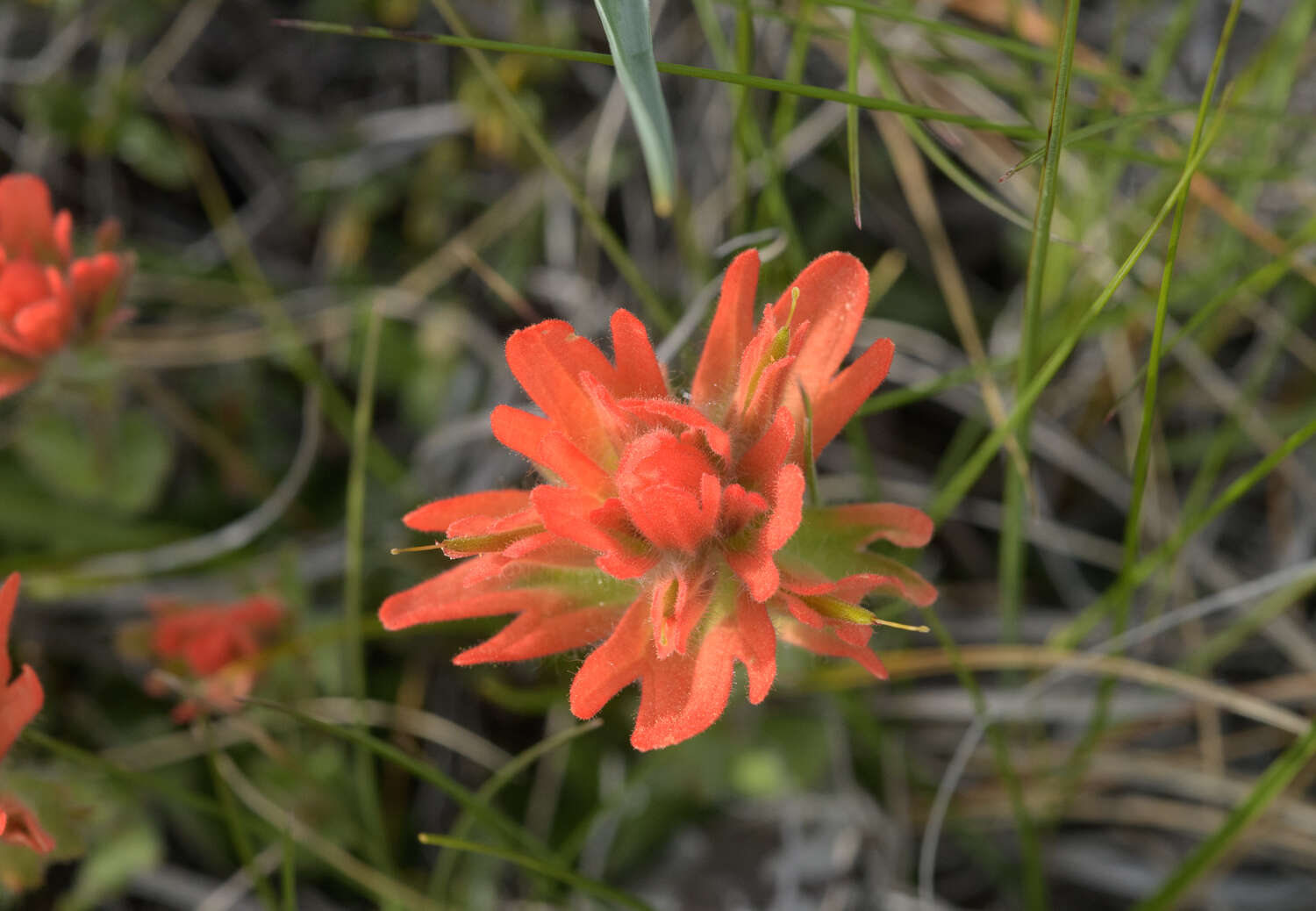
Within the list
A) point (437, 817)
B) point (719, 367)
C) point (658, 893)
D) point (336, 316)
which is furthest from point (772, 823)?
point (336, 316)

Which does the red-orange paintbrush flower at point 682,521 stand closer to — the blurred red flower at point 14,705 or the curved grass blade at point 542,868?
the curved grass blade at point 542,868

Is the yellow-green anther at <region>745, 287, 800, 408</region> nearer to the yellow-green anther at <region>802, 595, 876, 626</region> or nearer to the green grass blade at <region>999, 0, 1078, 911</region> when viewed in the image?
the yellow-green anther at <region>802, 595, 876, 626</region>

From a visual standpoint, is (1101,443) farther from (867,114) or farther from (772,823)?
(772,823)

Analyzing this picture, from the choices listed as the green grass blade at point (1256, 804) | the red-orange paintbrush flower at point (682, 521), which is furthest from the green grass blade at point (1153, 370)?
the red-orange paintbrush flower at point (682, 521)

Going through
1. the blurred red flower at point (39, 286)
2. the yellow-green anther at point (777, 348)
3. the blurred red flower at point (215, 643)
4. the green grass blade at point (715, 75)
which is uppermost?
the green grass blade at point (715, 75)

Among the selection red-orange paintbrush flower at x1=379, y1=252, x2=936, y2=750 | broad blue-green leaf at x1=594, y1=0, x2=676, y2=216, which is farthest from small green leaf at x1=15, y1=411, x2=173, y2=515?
broad blue-green leaf at x1=594, y1=0, x2=676, y2=216

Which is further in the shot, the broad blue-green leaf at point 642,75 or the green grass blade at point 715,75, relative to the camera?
the green grass blade at point 715,75

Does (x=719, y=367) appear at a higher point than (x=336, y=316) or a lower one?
higher
